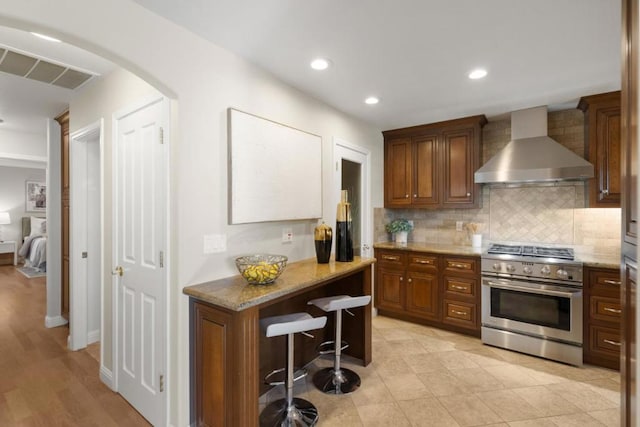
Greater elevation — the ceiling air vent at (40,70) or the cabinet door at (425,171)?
the ceiling air vent at (40,70)

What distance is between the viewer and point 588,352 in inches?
110

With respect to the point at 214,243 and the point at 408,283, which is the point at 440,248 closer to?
the point at 408,283

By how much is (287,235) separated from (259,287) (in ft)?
2.75

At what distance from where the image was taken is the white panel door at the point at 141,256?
78.9 inches

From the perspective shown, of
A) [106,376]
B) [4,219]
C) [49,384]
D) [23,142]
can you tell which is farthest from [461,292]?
[4,219]

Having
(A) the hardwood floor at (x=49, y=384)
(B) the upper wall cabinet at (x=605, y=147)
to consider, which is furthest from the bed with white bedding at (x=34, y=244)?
(B) the upper wall cabinet at (x=605, y=147)

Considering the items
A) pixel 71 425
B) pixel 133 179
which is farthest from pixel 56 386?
pixel 133 179

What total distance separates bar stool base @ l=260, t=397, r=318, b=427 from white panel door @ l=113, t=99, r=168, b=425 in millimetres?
664

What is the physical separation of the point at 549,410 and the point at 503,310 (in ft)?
3.52

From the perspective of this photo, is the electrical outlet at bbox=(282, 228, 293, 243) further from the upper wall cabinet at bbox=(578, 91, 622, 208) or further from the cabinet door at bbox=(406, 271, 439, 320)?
the upper wall cabinet at bbox=(578, 91, 622, 208)

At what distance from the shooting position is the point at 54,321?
3.70 meters

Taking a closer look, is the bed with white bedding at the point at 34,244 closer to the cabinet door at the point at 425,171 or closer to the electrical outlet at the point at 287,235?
the electrical outlet at the point at 287,235

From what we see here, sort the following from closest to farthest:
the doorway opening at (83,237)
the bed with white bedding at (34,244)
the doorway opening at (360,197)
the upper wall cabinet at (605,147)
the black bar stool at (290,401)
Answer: the black bar stool at (290,401) < the upper wall cabinet at (605,147) < the doorway opening at (83,237) < the doorway opening at (360,197) < the bed with white bedding at (34,244)

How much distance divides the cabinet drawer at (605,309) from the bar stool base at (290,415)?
2.58 meters
